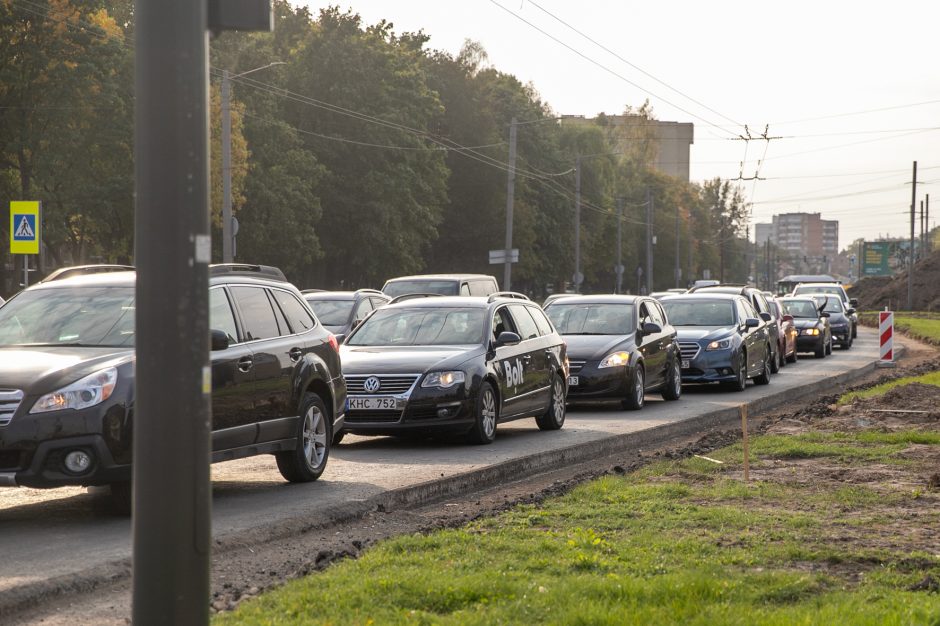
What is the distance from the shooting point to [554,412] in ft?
52.4

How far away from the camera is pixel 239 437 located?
978cm

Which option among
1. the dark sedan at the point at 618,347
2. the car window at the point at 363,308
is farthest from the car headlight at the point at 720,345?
the car window at the point at 363,308

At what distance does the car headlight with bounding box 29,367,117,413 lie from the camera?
8.36m

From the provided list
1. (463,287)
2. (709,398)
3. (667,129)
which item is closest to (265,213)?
(463,287)

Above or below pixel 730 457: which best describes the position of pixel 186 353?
above

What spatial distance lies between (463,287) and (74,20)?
25879mm

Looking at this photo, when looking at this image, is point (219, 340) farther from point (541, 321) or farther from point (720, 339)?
point (720, 339)

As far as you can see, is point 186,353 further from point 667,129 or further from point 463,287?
point 667,129

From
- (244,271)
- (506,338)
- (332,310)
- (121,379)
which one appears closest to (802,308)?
(332,310)

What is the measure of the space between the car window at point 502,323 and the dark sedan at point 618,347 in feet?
11.5

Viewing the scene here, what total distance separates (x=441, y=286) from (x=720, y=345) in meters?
5.01

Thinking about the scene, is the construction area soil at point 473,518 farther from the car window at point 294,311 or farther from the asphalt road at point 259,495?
the car window at point 294,311

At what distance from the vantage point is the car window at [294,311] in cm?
1116

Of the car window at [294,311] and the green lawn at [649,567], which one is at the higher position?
the car window at [294,311]
